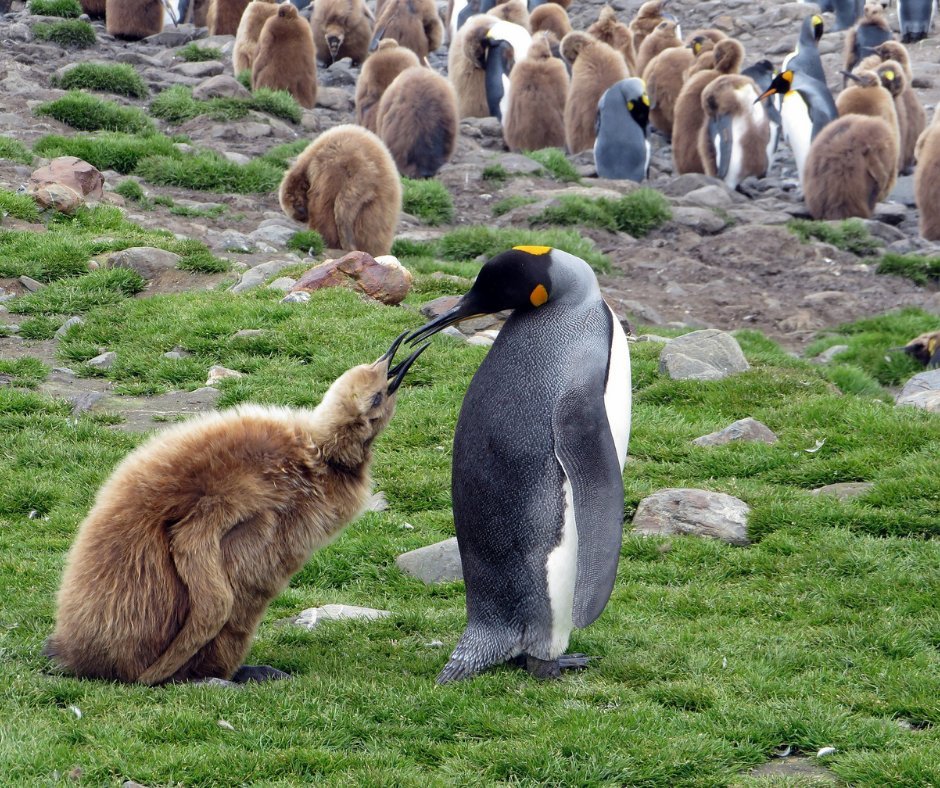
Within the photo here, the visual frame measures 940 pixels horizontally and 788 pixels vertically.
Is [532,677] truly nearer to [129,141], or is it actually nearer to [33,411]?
[33,411]

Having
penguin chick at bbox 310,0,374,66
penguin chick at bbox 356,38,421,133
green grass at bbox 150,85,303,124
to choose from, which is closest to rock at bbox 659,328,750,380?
green grass at bbox 150,85,303,124

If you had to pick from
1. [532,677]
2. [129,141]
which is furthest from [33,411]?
[129,141]

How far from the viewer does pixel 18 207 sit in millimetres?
10414

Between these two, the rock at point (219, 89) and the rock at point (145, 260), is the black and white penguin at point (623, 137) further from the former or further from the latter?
the rock at point (145, 260)

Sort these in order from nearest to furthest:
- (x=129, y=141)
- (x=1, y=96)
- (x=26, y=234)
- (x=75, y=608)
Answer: (x=75, y=608)
(x=26, y=234)
(x=129, y=141)
(x=1, y=96)

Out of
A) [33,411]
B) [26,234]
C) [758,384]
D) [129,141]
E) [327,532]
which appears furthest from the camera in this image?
[129,141]

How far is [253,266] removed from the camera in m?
10.3

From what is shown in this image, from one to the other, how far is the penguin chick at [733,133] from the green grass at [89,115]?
8113 millimetres

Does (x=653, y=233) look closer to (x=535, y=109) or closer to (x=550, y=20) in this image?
(x=535, y=109)

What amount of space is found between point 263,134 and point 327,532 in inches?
463

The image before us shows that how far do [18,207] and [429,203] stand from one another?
476 cm

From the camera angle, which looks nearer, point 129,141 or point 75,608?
point 75,608

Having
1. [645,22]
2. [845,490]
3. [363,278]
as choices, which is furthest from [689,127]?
[845,490]

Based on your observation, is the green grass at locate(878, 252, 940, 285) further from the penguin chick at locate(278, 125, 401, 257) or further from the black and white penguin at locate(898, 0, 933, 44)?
the black and white penguin at locate(898, 0, 933, 44)
